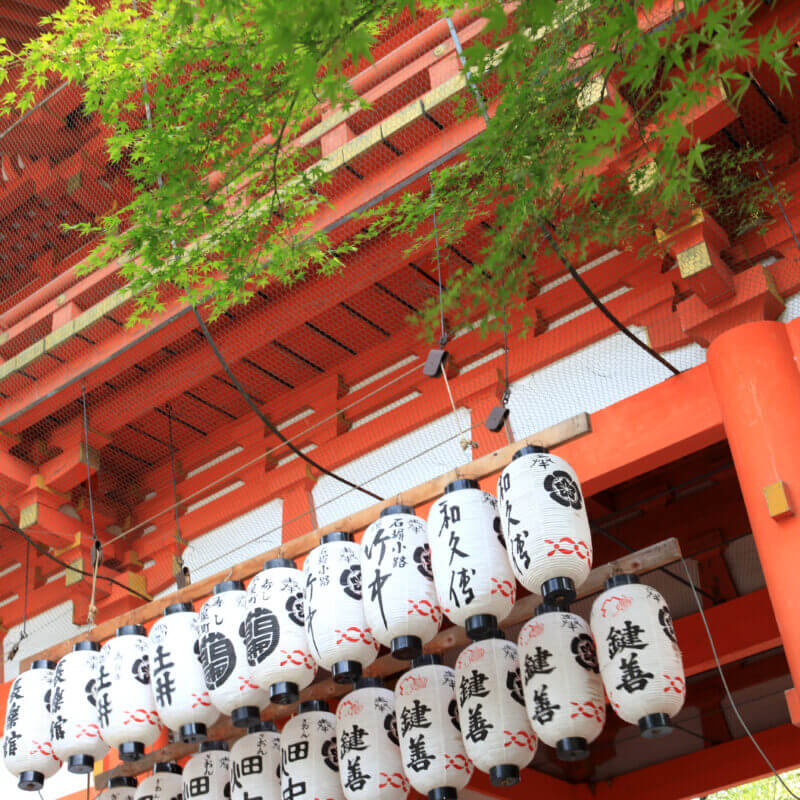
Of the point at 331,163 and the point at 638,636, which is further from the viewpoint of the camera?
the point at 331,163

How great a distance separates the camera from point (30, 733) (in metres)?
5.73

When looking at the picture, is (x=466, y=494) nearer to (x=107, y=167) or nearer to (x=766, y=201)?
(x=766, y=201)

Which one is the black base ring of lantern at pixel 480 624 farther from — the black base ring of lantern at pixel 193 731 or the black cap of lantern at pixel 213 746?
the black cap of lantern at pixel 213 746

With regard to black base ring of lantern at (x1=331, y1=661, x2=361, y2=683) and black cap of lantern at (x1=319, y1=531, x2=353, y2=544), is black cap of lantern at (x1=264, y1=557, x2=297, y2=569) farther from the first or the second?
black base ring of lantern at (x1=331, y1=661, x2=361, y2=683)

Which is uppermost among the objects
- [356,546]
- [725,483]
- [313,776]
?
[725,483]

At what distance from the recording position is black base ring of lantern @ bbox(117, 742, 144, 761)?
5.25 meters

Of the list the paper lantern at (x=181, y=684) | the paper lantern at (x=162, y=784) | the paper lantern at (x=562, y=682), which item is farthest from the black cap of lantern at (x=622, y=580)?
the paper lantern at (x=162, y=784)

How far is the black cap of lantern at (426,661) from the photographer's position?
16.2ft

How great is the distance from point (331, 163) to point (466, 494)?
2566mm

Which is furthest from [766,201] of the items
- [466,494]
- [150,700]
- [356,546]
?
[150,700]

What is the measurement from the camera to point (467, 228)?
6242 mm

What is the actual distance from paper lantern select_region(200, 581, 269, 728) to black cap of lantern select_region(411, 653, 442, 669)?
0.79 m

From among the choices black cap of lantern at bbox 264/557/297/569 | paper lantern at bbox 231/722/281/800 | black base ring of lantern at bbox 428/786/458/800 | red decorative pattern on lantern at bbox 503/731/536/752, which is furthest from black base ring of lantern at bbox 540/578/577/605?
paper lantern at bbox 231/722/281/800

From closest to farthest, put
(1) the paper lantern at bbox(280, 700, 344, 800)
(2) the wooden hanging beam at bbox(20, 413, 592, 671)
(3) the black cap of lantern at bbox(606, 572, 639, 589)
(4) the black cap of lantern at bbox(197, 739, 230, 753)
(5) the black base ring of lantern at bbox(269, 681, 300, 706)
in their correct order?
(3) the black cap of lantern at bbox(606, 572, 639, 589) < (5) the black base ring of lantern at bbox(269, 681, 300, 706) < (2) the wooden hanging beam at bbox(20, 413, 592, 671) < (1) the paper lantern at bbox(280, 700, 344, 800) < (4) the black cap of lantern at bbox(197, 739, 230, 753)
